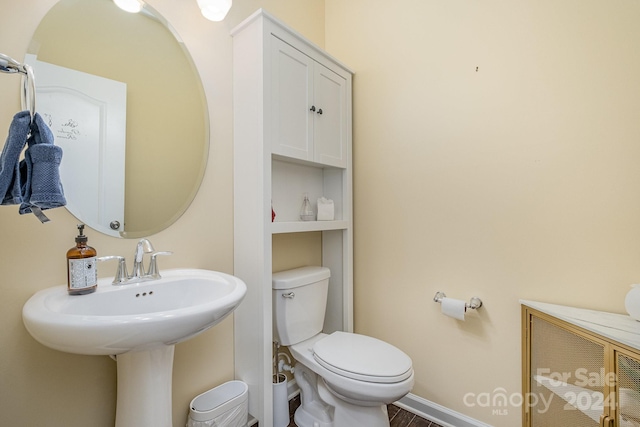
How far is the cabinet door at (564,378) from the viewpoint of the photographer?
97cm

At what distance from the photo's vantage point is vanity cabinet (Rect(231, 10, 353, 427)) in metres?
1.32

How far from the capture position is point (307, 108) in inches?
61.1

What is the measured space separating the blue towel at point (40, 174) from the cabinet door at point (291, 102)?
0.79 m

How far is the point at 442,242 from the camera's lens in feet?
5.00

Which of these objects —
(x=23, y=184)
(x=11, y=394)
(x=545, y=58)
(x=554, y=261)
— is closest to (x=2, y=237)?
(x=23, y=184)

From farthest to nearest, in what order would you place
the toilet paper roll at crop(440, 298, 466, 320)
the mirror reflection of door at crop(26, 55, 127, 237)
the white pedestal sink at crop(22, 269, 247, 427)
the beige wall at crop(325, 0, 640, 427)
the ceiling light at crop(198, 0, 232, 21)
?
the toilet paper roll at crop(440, 298, 466, 320) → the ceiling light at crop(198, 0, 232, 21) → the beige wall at crop(325, 0, 640, 427) → the mirror reflection of door at crop(26, 55, 127, 237) → the white pedestal sink at crop(22, 269, 247, 427)

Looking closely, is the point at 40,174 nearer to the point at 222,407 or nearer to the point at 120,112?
the point at 120,112

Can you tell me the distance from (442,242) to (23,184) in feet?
5.44

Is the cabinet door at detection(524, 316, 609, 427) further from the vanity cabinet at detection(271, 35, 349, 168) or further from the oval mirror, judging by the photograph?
the oval mirror

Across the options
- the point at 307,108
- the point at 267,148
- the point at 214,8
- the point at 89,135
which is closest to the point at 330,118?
the point at 307,108

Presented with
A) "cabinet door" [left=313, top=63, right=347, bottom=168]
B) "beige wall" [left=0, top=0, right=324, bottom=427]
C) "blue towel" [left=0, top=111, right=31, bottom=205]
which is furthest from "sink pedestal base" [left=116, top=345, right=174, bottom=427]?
"cabinet door" [left=313, top=63, right=347, bottom=168]

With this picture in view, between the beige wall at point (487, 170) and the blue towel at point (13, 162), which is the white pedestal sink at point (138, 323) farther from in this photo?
the beige wall at point (487, 170)

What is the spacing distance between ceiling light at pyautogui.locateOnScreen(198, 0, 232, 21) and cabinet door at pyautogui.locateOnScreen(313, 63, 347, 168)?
53cm

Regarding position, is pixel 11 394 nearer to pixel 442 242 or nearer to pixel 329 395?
pixel 329 395
